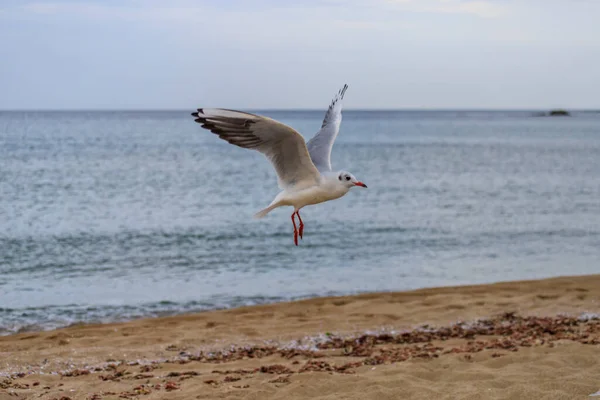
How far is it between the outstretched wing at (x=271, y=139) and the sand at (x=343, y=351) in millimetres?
1883

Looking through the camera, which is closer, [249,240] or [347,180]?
[347,180]

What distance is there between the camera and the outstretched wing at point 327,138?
731 cm

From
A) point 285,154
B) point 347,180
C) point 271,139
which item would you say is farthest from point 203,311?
point 347,180

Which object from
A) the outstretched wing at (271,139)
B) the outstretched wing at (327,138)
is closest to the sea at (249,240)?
the outstretched wing at (327,138)

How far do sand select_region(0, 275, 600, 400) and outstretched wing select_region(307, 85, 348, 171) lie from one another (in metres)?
2.03

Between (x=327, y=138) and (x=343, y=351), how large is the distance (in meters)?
2.62

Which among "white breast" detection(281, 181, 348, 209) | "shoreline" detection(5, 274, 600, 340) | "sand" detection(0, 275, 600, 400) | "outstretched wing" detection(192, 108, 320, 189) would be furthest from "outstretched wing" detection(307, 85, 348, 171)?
"shoreline" detection(5, 274, 600, 340)

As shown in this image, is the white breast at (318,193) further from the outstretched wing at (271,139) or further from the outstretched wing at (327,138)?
the outstretched wing at (327,138)

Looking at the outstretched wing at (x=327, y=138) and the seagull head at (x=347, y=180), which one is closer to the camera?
the seagull head at (x=347, y=180)

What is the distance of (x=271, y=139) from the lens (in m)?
6.44

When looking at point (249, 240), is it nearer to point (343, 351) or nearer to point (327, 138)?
point (343, 351)

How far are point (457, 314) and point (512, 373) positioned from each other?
4221mm

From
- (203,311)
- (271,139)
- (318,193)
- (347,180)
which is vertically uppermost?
(271,139)

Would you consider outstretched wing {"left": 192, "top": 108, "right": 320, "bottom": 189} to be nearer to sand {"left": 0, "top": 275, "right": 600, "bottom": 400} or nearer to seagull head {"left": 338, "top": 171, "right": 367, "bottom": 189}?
seagull head {"left": 338, "top": 171, "right": 367, "bottom": 189}
